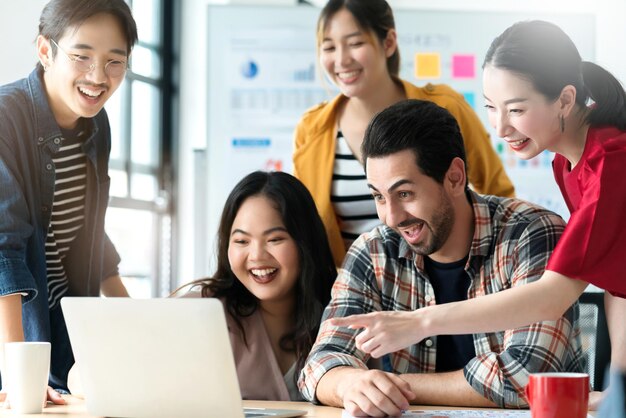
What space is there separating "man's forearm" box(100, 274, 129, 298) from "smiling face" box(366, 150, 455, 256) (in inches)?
32.4

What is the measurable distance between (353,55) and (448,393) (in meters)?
1.09

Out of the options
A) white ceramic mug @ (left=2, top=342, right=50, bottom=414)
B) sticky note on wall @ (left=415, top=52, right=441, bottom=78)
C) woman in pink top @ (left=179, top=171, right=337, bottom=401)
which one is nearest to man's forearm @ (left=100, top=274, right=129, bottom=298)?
woman in pink top @ (left=179, top=171, right=337, bottom=401)

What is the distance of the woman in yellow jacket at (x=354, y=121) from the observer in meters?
2.46

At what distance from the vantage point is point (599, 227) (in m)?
1.61

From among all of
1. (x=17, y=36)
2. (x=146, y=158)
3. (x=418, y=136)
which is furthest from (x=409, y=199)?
(x=146, y=158)

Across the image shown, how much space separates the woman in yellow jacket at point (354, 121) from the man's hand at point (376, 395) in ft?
2.88

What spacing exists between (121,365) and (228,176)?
2.53 metres

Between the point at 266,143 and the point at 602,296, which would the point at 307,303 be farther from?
the point at 266,143

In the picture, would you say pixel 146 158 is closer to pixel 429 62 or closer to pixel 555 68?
pixel 429 62

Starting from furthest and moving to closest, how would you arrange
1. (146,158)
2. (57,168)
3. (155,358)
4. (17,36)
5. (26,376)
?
(146,158), (17,36), (57,168), (26,376), (155,358)

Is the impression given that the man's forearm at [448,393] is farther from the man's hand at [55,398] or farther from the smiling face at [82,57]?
the smiling face at [82,57]

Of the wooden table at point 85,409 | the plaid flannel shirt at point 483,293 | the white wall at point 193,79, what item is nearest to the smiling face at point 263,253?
the plaid flannel shirt at point 483,293

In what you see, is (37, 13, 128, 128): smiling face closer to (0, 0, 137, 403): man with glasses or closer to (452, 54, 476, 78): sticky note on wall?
(0, 0, 137, 403): man with glasses

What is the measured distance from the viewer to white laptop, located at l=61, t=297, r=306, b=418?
1.34m
